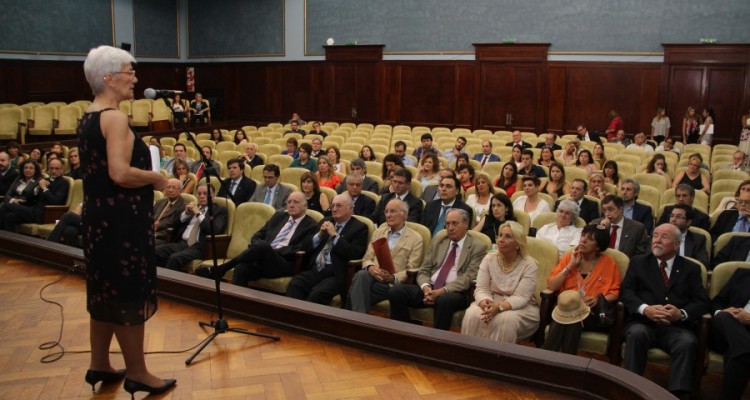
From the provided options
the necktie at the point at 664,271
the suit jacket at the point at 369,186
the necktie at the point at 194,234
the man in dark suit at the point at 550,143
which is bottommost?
the necktie at the point at 194,234

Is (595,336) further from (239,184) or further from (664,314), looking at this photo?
(239,184)

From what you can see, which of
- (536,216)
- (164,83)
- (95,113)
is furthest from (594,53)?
(95,113)

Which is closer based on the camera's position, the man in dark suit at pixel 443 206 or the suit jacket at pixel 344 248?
the suit jacket at pixel 344 248

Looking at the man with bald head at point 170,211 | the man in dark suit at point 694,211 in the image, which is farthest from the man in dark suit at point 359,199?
the man in dark suit at point 694,211

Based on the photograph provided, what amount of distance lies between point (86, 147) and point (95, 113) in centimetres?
13

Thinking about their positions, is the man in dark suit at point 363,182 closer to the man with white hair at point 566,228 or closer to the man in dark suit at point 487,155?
the man with white hair at point 566,228

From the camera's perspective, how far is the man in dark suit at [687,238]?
4.31m

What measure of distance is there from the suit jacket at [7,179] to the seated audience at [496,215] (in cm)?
542

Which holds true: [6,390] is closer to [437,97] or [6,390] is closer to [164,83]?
[437,97]

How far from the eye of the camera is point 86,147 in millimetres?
2367

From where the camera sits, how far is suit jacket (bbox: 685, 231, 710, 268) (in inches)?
169

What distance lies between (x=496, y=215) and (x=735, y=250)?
5.14 ft

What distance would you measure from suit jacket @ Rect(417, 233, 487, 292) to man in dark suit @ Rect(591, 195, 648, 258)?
981 mm

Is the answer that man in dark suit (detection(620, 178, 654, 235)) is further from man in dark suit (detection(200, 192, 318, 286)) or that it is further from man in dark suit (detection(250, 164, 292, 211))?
man in dark suit (detection(250, 164, 292, 211))
